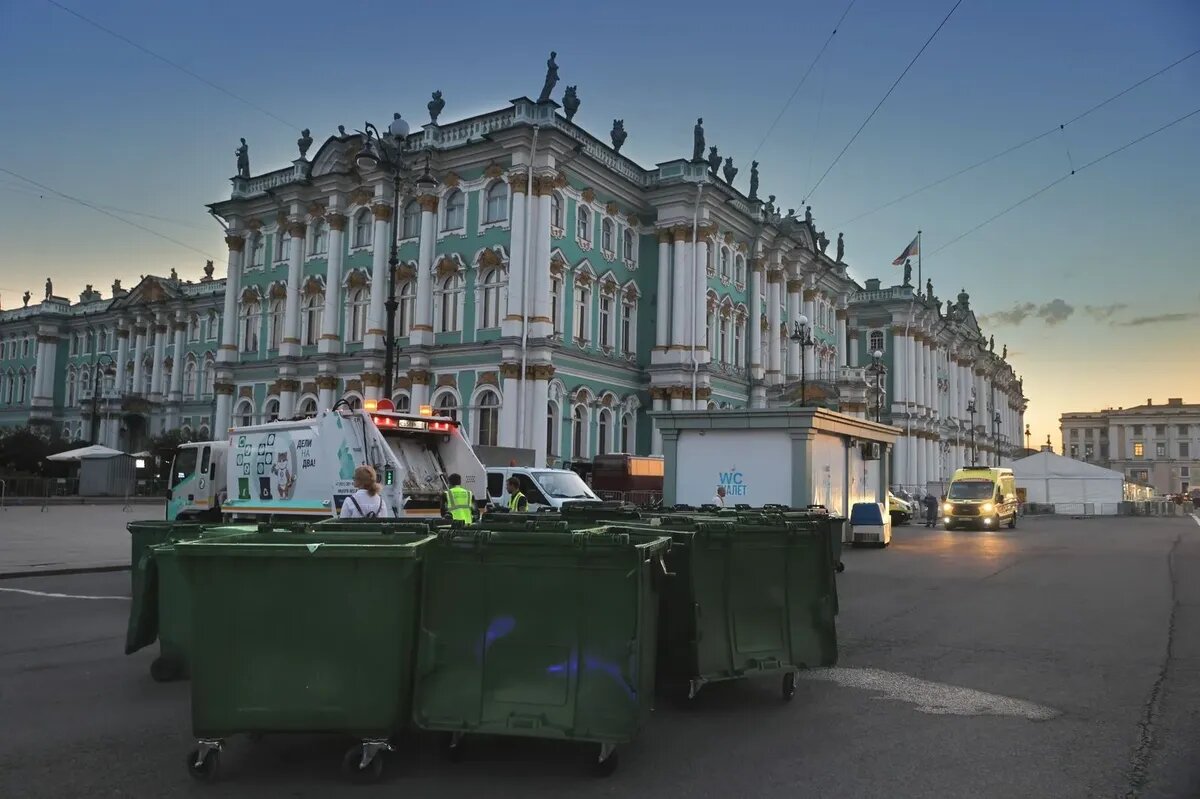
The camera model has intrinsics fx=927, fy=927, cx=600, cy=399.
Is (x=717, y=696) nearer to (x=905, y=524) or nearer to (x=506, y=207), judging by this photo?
(x=506, y=207)

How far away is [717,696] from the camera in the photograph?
25.4 ft

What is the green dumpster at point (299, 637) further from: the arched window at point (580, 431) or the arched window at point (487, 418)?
the arched window at point (580, 431)

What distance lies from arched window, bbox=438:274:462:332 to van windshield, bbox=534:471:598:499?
17507 millimetres

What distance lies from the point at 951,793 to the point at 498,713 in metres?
2.71

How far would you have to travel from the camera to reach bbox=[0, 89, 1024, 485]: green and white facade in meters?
36.0

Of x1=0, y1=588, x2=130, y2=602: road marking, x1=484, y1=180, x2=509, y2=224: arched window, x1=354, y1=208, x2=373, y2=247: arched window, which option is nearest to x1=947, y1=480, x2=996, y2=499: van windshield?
x1=484, y1=180, x2=509, y2=224: arched window

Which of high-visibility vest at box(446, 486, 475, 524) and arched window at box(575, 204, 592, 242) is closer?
high-visibility vest at box(446, 486, 475, 524)

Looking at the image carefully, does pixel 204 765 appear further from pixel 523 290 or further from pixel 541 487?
pixel 523 290

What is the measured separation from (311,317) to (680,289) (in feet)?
57.0

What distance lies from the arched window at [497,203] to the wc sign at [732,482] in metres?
16.5

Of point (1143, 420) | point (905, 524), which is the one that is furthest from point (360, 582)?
point (1143, 420)

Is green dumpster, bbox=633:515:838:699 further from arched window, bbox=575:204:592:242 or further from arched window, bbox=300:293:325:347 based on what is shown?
arched window, bbox=300:293:325:347

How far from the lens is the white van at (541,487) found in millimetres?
20828

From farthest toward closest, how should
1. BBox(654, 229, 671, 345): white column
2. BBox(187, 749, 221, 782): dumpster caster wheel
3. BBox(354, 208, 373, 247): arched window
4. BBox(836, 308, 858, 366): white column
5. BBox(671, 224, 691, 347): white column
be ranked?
BBox(836, 308, 858, 366): white column, BBox(654, 229, 671, 345): white column, BBox(671, 224, 691, 347): white column, BBox(354, 208, 373, 247): arched window, BBox(187, 749, 221, 782): dumpster caster wheel
